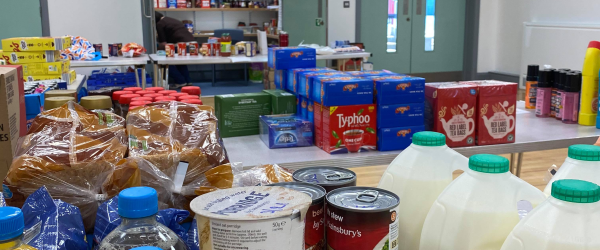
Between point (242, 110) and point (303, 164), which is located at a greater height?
point (242, 110)

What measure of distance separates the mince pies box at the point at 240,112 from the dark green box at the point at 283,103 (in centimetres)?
5

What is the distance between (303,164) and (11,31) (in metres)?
5.76

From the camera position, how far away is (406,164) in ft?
3.32

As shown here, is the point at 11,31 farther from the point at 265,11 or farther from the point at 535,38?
the point at 535,38

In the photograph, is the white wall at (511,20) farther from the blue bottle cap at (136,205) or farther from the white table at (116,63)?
the blue bottle cap at (136,205)

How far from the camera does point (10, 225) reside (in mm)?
677

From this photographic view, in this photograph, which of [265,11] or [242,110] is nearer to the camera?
[242,110]

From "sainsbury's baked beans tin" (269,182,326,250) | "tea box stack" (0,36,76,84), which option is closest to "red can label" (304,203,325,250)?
"sainsbury's baked beans tin" (269,182,326,250)

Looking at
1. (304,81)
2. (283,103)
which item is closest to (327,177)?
(304,81)

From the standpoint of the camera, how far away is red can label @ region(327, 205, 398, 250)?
795 mm

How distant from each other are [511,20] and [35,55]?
663 centimetres

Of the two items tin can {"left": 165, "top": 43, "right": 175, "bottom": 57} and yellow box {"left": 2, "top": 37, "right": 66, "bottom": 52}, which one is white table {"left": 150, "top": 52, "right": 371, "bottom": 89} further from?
yellow box {"left": 2, "top": 37, "right": 66, "bottom": 52}

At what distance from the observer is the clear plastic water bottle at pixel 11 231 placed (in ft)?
2.20

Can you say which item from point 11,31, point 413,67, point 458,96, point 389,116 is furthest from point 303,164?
point 413,67
